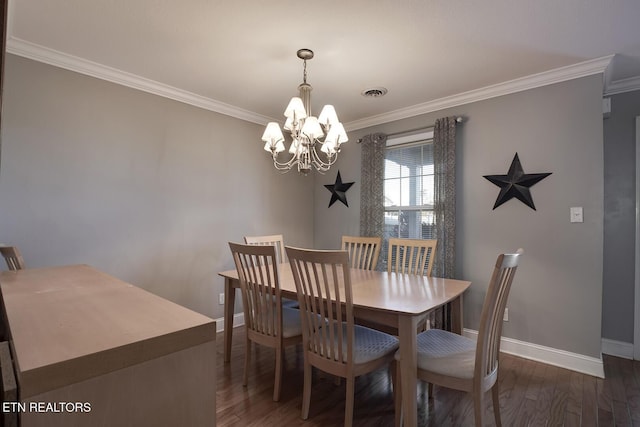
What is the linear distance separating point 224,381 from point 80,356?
1.97m

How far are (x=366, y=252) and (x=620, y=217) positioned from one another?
2.14 m

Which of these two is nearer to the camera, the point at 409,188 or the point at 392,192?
the point at 409,188

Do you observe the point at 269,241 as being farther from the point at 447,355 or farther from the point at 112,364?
the point at 112,364

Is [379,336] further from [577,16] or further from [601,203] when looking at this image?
[577,16]

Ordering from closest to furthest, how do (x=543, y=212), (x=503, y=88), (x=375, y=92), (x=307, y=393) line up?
1. (x=307, y=393)
2. (x=543, y=212)
3. (x=503, y=88)
4. (x=375, y=92)

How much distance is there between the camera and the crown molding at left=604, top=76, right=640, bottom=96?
2.58 metres

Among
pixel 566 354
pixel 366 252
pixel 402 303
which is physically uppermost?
pixel 366 252

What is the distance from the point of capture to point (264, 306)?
6.75 feet

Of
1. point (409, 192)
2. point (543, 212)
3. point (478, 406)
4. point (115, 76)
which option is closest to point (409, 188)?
point (409, 192)

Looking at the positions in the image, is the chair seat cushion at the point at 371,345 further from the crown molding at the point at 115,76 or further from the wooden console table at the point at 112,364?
the crown molding at the point at 115,76

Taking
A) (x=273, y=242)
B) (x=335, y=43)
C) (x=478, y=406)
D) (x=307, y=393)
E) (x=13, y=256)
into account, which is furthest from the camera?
(x=273, y=242)

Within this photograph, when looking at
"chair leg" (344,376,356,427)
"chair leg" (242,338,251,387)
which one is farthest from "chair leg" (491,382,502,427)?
"chair leg" (242,338,251,387)

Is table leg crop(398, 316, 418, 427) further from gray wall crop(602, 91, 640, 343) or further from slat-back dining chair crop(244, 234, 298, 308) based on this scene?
gray wall crop(602, 91, 640, 343)

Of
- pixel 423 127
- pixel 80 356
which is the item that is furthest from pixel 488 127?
pixel 80 356
